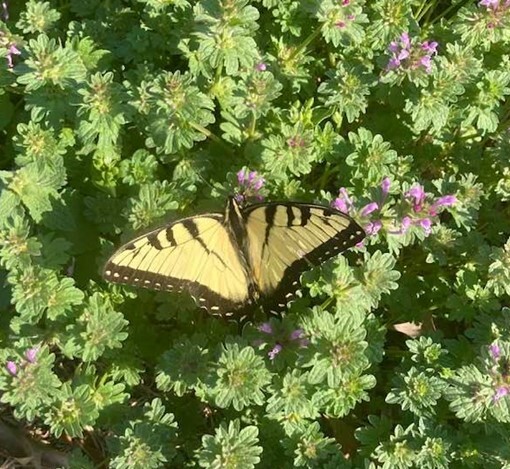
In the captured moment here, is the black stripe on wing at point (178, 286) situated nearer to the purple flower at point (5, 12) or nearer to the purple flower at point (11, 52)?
the purple flower at point (11, 52)

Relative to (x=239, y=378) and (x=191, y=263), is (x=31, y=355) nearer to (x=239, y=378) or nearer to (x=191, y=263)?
(x=191, y=263)

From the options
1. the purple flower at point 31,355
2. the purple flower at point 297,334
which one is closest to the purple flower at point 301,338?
the purple flower at point 297,334

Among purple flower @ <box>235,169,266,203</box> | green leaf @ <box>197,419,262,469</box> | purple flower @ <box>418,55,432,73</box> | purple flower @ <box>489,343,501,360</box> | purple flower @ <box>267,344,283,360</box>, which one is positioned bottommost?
green leaf @ <box>197,419,262,469</box>

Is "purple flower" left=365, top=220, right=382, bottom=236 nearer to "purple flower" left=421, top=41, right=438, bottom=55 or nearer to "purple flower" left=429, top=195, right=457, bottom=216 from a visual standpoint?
"purple flower" left=429, top=195, right=457, bottom=216

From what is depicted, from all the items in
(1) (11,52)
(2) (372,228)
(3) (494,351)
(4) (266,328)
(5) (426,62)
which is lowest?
(3) (494,351)

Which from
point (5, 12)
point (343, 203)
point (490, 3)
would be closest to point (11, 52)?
point (5, 12)

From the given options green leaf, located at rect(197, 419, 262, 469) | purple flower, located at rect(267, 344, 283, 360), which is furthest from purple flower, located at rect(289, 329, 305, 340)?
green leaf, located at rect(197, 419, 262, 469)
